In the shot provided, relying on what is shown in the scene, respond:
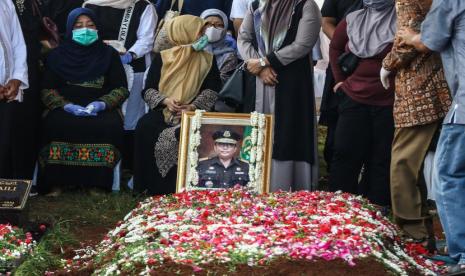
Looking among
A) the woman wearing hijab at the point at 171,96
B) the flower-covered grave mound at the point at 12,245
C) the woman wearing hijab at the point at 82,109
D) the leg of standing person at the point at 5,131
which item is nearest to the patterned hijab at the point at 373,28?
the woman wearing hijab at the point at 171,96

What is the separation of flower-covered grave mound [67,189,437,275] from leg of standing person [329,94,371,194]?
577 millimetres

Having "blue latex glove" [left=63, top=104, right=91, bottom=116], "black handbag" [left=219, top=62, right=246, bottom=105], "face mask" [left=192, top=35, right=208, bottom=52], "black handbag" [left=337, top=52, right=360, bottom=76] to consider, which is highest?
"face mask" [left=192, top=35, right=208, bottom=52]

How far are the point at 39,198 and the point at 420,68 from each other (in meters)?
4.24

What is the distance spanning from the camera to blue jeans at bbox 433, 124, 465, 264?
5473mm

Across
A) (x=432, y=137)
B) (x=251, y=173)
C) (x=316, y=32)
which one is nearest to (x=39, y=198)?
(x=251, y=173)

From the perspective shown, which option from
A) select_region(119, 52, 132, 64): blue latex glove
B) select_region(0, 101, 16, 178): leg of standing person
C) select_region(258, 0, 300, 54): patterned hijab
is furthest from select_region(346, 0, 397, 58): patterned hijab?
select_region(0, 101, 16, 178): leg of standing person

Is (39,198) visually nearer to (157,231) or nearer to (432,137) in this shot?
(157,231)

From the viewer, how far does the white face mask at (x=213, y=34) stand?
910 centimetres

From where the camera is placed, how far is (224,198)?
6.91 m

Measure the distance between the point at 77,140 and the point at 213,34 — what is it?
1695 millimetres

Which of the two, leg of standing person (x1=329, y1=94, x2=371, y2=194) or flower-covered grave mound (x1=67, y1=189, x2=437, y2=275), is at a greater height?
leg of standing person (x1=329, y1=94, x2=371, y2=194)

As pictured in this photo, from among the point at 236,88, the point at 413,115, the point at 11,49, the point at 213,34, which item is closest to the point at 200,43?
the point at 213,34

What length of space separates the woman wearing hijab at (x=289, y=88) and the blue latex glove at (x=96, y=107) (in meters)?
1.64

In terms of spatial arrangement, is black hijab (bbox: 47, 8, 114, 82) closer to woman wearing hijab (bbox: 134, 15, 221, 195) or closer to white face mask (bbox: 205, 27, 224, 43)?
woman wearing hijab (bbox: 134, 15, 221, 195)
